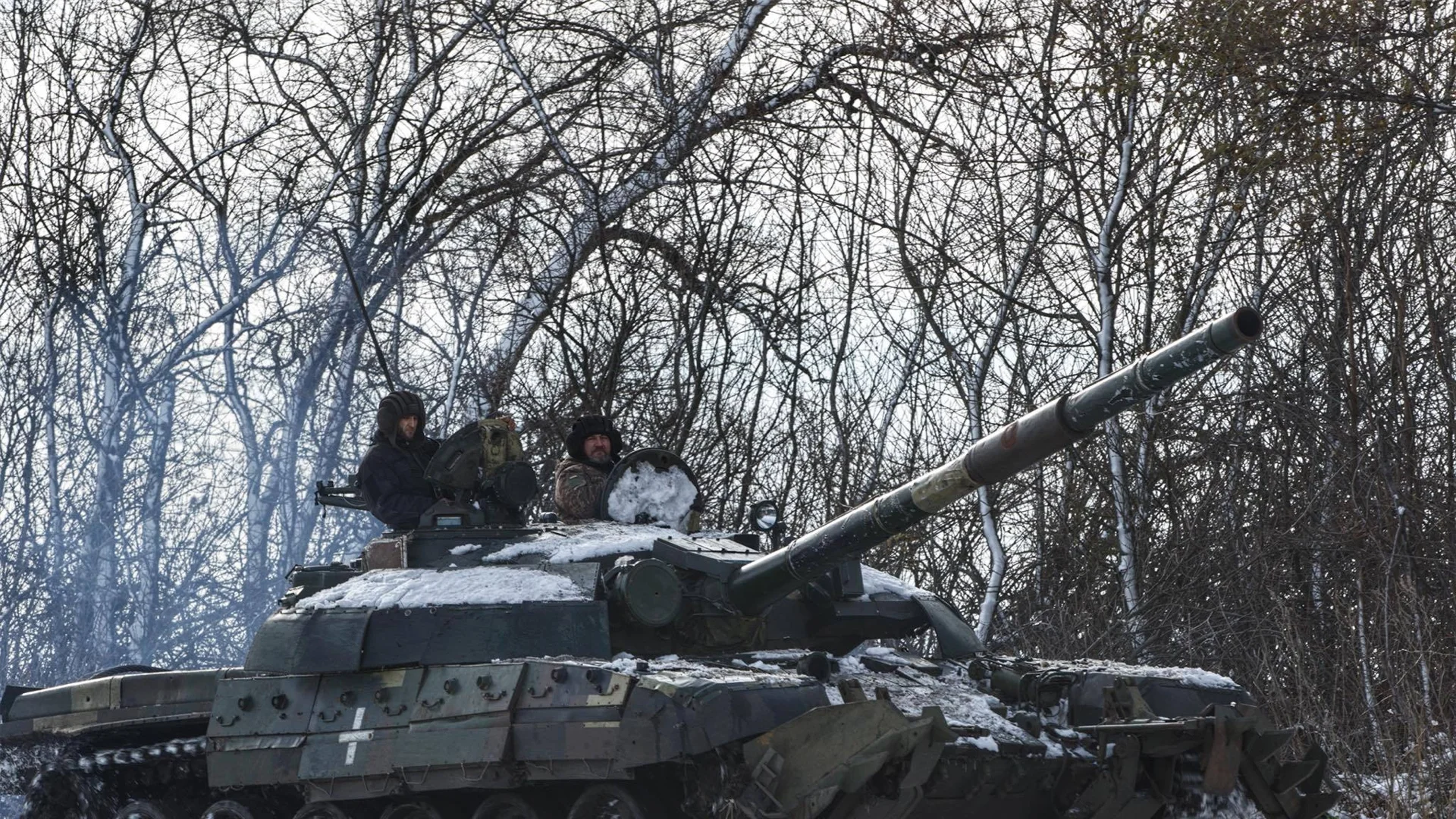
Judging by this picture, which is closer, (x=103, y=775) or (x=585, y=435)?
(x=103, y=775)

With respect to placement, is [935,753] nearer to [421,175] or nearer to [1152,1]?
[1152,1]

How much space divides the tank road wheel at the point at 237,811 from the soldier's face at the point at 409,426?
2.33 m

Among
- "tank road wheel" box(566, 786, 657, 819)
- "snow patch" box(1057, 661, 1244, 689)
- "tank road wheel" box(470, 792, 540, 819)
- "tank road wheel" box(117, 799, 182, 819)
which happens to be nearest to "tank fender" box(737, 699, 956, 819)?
"tank road wheel" box(566, 786, 657, 819)

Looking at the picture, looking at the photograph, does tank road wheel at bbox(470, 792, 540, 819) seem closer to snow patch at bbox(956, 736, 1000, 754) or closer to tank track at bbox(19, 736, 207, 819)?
snow patch at bbox(956, 736, 1000, 754)

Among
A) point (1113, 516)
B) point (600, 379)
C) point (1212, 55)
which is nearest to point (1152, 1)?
point (1212, 55)

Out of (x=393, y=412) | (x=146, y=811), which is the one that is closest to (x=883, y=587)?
(x=393, y=412)

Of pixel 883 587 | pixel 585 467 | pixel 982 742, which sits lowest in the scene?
pixel 982 742

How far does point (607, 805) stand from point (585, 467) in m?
3.08

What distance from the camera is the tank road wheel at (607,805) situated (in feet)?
28.0

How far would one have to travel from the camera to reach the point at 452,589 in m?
9.49

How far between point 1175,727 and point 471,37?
37.4ft

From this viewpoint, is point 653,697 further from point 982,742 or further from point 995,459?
point 995,459

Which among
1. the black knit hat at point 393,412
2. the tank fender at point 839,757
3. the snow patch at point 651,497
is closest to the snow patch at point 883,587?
the snow patch at point 651,497

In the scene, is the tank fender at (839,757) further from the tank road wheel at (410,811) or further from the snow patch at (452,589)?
the tank road wheel at (410,811)
